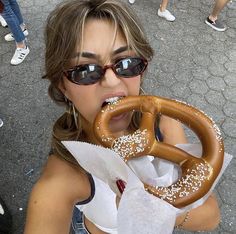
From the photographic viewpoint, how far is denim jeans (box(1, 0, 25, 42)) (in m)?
3.94

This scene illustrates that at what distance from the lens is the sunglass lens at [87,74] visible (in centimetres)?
157

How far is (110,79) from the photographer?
1.58 metres

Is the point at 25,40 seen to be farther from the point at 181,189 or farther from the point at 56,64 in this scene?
the point at 181,189

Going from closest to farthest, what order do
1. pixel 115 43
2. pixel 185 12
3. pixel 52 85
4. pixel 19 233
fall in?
1. pixel 115 43
2. pixel 52 85
3. pixel 19 233
4. pixel 185 12

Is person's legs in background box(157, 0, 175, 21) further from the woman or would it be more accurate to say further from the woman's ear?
the woman's ear

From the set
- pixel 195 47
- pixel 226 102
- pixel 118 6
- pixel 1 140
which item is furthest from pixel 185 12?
pixel 118 6

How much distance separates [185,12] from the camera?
→ 16.2ft

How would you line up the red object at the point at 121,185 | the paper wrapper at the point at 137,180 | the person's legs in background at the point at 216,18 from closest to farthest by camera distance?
the paper wrapper at the point at 137,180
the red object at the point at 121,185
the person's legs in background at the point at 216,18

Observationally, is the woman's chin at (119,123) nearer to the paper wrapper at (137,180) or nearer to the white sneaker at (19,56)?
the paper wrapper at (137,180)

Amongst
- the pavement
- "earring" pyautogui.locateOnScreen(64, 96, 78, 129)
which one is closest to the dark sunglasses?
"earring" pyautogui.locateOnScreen(64, 96, 78, 129)

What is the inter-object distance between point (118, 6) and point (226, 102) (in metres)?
2.44

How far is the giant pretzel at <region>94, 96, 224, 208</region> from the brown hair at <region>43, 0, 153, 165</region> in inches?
14.3

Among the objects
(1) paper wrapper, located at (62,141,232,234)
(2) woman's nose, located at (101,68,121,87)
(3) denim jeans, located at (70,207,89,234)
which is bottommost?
(3) denim jeans, located at (70,207,89,234)

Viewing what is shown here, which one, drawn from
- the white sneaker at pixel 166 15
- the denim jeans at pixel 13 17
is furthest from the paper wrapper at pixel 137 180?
the white sneaker at pixel 166 15
